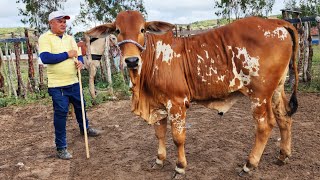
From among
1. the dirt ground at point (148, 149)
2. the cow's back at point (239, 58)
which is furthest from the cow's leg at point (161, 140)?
the cow's back at point (239, 58)

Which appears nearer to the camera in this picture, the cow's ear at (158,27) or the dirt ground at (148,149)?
the cow's ear at (158,27)

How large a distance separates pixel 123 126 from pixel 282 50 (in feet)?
12.2

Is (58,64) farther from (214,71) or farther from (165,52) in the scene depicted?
(214,71)

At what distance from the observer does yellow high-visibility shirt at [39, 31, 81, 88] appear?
517 centimetres

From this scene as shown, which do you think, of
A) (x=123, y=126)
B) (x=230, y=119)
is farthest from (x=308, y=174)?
(x=123, y=126)

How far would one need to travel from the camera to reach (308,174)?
167 inches

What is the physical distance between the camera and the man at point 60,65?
515 cm

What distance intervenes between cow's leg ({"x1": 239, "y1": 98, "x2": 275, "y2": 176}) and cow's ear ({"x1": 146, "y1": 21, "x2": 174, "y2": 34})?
53.8 inches

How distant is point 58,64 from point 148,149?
190cm

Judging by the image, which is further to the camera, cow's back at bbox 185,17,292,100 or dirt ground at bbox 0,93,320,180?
dirt ground at bbox 0,93,320,180

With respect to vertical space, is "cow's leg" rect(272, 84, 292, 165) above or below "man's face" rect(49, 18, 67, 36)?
below

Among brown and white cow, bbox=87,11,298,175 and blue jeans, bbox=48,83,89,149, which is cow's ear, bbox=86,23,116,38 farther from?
blue jeans, bbox=48,83,89,149

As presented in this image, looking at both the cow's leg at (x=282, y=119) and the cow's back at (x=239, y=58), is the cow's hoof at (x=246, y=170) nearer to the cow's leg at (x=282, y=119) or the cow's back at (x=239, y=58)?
the cow's leg at (x=282, y=119)

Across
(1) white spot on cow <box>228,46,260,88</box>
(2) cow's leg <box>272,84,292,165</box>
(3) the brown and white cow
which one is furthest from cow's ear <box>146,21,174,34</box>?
(2) cow's leg <box>272,84,292,165</box>
